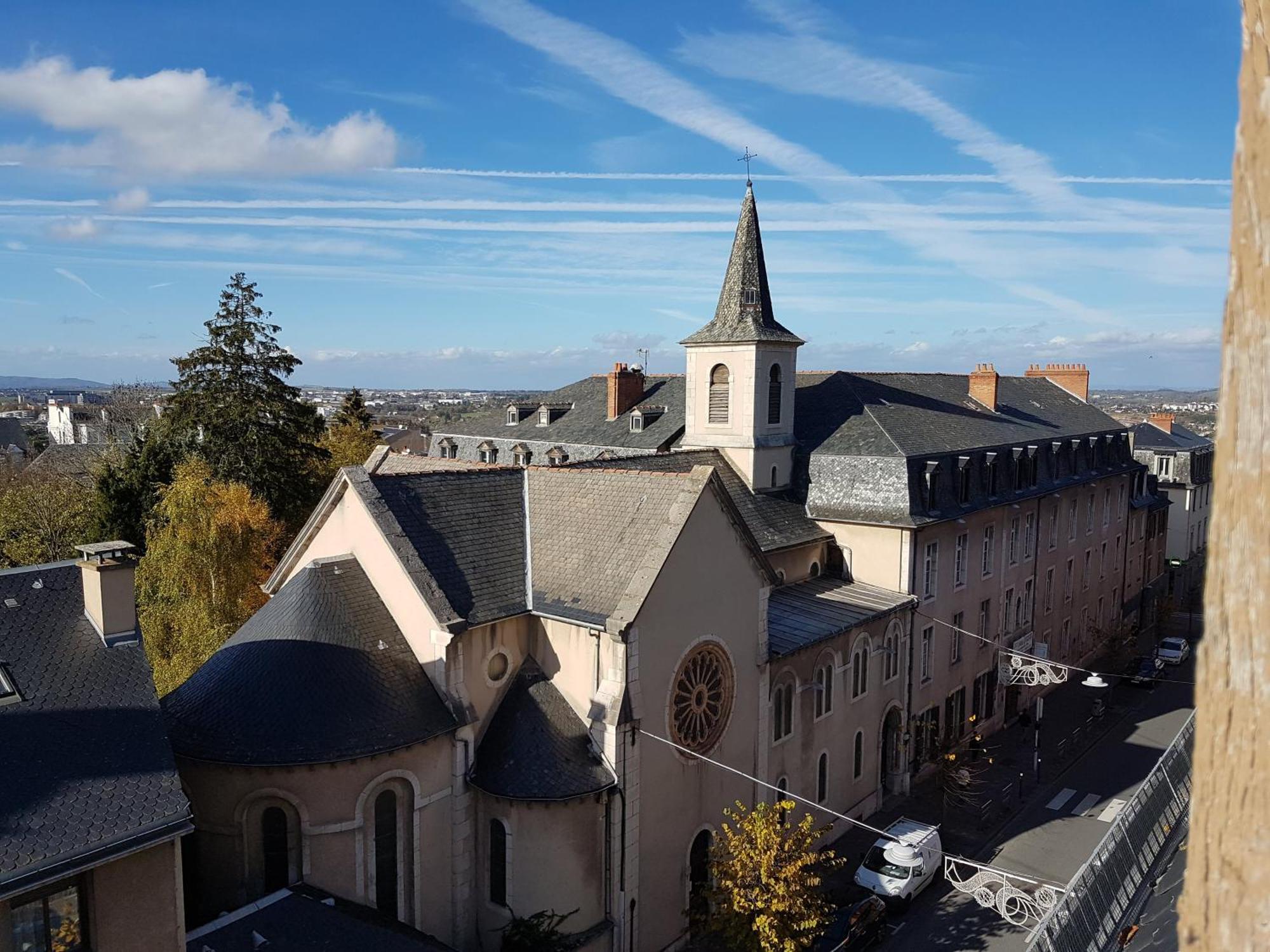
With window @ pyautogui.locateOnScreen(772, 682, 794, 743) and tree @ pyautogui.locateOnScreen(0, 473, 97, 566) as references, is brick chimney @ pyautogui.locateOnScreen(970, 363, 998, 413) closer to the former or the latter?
window @ pyautogui.locateOnScreen(772, 682, 794, 743)

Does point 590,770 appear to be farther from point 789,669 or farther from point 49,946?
point 49,946

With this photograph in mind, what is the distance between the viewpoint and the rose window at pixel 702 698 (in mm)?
25359

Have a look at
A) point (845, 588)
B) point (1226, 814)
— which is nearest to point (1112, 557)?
point (845, 588)

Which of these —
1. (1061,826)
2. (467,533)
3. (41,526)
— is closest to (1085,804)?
(1061,826)

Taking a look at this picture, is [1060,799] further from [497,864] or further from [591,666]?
[497,864]

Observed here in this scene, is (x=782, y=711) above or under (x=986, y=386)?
under

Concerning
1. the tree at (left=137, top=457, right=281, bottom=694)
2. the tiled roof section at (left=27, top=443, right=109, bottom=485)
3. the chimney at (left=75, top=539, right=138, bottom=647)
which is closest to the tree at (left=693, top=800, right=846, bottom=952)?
the chimney at (left=75, top=539, right=138, bottom=647)

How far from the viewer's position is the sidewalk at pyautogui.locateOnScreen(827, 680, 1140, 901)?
32688 mm

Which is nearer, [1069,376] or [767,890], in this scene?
[767,890]

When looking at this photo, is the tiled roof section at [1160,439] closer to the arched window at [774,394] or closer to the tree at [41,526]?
the arched window at [774,394]

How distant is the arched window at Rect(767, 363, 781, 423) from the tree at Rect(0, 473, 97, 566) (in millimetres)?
31869

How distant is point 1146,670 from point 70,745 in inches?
2116

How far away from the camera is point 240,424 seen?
1825 inches

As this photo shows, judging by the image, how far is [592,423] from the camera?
48.4 m
